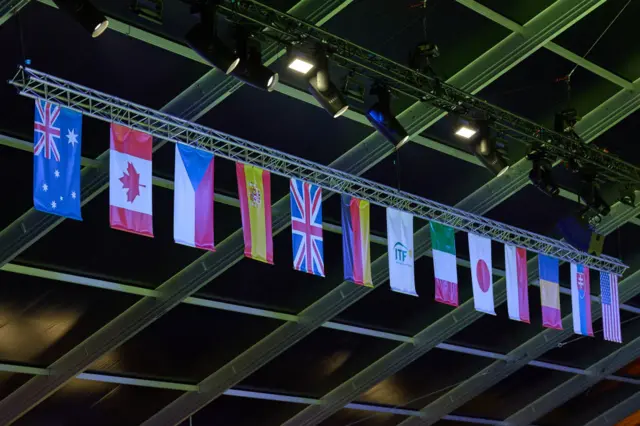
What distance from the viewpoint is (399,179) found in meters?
17.4

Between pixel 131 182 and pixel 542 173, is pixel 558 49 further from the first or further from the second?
pixel 131 182

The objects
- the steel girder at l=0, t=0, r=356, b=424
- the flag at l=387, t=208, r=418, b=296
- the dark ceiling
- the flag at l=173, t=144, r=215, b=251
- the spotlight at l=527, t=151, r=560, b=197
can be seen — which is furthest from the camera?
the spotlight at l=527, t=151, r=560, b=197

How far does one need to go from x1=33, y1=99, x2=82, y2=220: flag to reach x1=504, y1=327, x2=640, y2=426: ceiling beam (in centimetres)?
1791

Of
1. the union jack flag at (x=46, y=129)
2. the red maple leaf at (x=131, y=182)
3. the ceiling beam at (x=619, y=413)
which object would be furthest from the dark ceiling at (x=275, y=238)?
the ceiling beam at (x=619, y=413)

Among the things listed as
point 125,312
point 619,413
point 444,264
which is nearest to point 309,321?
point 125,312

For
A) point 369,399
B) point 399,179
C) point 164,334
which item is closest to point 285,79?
point 399,179

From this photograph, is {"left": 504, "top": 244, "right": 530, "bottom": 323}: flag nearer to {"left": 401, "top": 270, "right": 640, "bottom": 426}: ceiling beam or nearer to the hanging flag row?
the hanging flag row

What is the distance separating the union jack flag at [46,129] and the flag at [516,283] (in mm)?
8504

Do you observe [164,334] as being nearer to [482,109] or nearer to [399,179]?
[399,179]

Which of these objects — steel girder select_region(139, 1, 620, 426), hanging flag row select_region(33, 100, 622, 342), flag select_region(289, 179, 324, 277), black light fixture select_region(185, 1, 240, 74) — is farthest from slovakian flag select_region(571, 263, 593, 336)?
black light fixture select_region(185, 1, 240, 74)

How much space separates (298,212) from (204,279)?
321cm

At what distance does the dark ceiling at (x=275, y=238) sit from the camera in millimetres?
14164

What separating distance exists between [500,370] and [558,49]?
32.7 feet

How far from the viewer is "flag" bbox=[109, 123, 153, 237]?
12.2 metres
